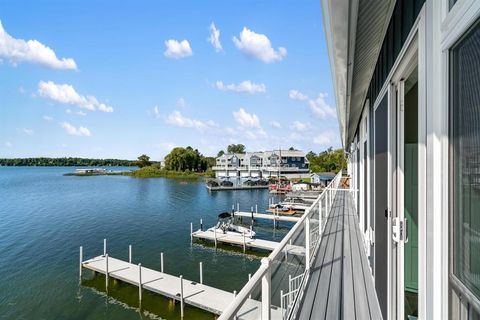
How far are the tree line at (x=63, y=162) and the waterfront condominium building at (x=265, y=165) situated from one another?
66487 millimetres

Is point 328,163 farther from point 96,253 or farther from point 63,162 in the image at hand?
point 63,162

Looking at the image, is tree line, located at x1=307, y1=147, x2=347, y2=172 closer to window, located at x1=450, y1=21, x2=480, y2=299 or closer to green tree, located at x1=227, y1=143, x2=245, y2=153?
green tree, located at x1=227, y1=143, x2=245, y2=153

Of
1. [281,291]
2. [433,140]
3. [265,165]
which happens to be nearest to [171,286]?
[281,291]

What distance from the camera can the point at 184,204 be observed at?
25.7 m

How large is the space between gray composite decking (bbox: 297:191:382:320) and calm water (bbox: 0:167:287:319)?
5.49 m

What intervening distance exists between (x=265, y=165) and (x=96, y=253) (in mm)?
41256

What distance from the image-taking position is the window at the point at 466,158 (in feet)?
2.31

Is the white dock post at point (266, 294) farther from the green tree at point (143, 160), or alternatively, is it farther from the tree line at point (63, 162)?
the tree line at point (63, 162)

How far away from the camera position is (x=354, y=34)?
5.72 ft

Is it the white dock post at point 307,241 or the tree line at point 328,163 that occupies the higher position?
the tree line at point 328,163

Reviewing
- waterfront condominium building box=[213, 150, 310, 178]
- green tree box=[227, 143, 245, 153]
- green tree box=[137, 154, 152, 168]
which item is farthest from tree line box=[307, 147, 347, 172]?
green tree box=[137, 154, 152, 168]

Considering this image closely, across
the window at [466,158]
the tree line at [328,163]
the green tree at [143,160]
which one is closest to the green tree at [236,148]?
the green tree at [143,160]

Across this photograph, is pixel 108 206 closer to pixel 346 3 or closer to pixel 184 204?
pixel 184 204

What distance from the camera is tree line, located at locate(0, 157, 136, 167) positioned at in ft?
375
